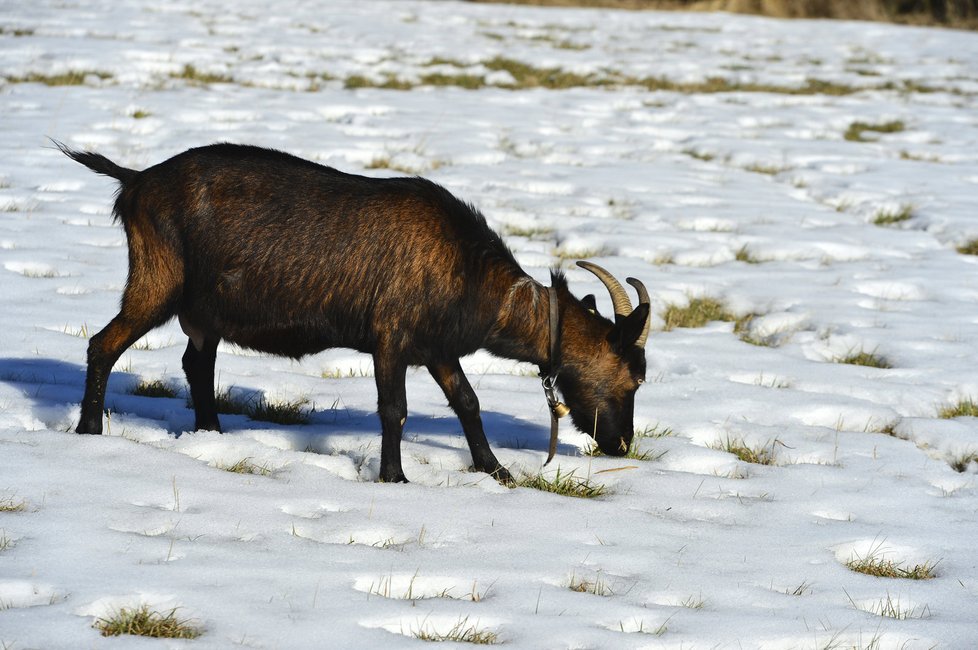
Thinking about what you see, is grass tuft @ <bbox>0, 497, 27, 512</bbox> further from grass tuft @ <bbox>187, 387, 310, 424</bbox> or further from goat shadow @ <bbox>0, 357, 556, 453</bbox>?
grass tuft @ <bbox>187, 387, 310, 424</bbox>

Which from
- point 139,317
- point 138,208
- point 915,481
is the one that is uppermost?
point 138,208

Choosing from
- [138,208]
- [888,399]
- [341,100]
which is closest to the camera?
[138,208]

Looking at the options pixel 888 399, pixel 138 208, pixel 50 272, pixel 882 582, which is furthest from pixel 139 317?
pixel 888 399

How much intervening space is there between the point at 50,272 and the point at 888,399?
20.8 ft

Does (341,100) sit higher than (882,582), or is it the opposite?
(341,100)

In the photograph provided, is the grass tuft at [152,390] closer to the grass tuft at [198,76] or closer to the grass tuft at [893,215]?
the grass tuft at [893,215]

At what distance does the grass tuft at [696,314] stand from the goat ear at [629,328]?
2.78 m

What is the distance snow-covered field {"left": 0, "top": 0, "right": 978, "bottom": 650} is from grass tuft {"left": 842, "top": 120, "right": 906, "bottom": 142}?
16 centimetres

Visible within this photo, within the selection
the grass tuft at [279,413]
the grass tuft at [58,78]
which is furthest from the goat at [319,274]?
the grass tuft at [58,78]

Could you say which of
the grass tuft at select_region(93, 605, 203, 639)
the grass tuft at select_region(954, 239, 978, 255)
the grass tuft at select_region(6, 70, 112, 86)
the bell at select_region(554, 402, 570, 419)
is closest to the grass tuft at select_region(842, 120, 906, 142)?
the grass tuft at select_region(954, 239, 978, 255)

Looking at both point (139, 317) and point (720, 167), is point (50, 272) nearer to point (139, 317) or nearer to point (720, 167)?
point (139, 317)

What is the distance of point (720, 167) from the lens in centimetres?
1411

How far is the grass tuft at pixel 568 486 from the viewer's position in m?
5.44

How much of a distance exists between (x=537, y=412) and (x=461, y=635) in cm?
323
